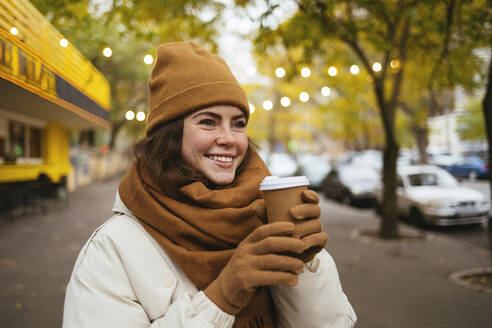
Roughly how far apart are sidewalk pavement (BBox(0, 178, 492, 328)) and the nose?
3.71m

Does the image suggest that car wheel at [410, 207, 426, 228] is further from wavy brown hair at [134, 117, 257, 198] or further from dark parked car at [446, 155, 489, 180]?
dark parked car at [446, 155, 489, 180]

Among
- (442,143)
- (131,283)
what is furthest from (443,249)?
(442,143)

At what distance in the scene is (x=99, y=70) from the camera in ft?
11.9

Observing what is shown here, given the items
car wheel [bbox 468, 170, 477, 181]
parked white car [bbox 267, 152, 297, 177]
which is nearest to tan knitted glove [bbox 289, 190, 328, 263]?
parked white car [bbox 267, 152, 297, 177]

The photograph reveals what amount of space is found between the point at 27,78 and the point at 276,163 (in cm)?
2184

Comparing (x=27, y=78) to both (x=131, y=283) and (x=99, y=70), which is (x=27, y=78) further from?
(x=99, y=70)

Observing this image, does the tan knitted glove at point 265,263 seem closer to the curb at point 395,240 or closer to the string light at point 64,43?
the string light at point 64,43

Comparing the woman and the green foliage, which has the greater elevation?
the green foliage

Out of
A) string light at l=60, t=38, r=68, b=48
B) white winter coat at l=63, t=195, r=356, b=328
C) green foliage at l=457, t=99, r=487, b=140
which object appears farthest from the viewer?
green foliage at l=457, t=99, r=487, b=140

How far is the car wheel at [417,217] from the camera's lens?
10109 mm

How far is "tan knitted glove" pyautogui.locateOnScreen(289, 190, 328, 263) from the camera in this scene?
1.21 meters

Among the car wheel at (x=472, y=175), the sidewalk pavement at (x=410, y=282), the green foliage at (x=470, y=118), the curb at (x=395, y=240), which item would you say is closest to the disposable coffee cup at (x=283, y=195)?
the sidewalk pavement at (x=410, y=282)

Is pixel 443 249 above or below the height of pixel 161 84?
below

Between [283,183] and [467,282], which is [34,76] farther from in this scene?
[467,282]
